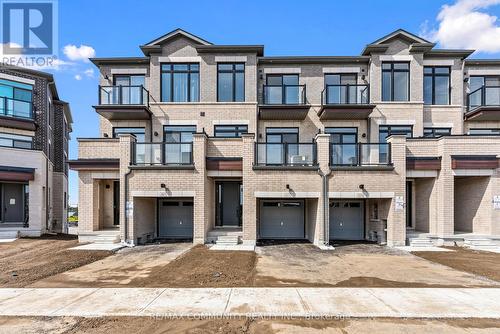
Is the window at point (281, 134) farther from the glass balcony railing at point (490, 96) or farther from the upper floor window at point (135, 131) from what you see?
the glass balcony railing at point (490, 96)

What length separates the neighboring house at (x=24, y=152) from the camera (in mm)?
17953

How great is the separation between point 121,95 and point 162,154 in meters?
5.02

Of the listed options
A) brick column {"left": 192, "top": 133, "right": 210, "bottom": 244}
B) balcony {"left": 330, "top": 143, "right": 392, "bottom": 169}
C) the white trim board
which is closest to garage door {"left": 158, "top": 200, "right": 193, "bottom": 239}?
brick column {"left": 192, "top": 133, "right": 210, "bottom": 244}

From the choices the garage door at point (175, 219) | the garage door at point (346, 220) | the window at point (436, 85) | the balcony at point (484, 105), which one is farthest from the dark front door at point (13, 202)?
the balcony at point (484, 105)

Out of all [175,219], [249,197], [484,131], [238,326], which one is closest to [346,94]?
[249,197]

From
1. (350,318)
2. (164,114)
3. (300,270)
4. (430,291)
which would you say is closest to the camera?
(350,318)

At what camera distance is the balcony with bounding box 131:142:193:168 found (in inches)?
541

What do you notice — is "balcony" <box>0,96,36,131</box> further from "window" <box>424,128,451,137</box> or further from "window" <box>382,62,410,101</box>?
"window" <box>424,128,451,137</box>

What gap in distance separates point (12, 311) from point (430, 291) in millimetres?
9963

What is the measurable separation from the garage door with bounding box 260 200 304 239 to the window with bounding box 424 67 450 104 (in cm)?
1035

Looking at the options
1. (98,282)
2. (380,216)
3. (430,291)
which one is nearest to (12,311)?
(98,282)

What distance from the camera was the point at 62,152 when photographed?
2500 centimetres

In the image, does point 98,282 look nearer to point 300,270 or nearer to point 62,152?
point 300,270

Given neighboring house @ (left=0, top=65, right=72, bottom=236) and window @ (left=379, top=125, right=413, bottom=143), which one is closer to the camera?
window @ (left=379, top=125, right=413, bottom=143)
